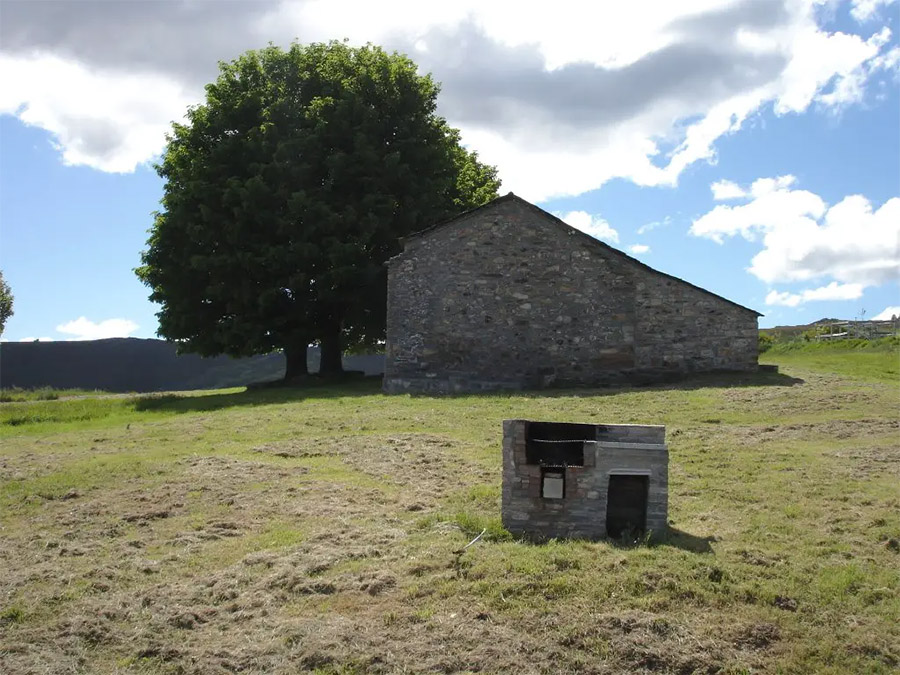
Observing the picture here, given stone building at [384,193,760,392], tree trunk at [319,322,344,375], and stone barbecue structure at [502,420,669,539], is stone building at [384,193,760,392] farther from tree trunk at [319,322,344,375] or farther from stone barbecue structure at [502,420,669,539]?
stone barbecue structure at [502,420,669,539]

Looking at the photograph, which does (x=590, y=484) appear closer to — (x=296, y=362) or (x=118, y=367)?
(x=296, y=362)

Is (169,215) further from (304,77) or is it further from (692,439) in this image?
(692,439)

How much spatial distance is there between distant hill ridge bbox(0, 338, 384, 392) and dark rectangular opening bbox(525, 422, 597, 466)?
4311cm

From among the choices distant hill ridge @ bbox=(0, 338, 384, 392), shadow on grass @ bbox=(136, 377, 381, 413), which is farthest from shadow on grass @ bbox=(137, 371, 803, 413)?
distant hill ridge @ bbox=(0, 338, 384, 392)

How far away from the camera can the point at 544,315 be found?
21.5m

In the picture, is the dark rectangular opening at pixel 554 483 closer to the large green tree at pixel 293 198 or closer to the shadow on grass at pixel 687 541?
the shadow on grass at pixel 687 541

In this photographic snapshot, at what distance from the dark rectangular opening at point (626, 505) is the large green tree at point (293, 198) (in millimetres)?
17391

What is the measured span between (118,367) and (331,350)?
31764 millimetres

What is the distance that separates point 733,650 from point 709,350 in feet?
55.4

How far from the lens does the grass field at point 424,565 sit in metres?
5.43

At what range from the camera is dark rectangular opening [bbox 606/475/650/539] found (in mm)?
7418

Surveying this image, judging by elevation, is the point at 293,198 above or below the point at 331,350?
above

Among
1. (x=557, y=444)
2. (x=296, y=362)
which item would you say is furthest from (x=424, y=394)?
(x=557, y=444)

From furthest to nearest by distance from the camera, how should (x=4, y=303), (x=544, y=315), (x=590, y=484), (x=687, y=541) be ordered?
(x=4, y=303), (x=544, y=315), (x=590, y=484), (x=687, y=541)
